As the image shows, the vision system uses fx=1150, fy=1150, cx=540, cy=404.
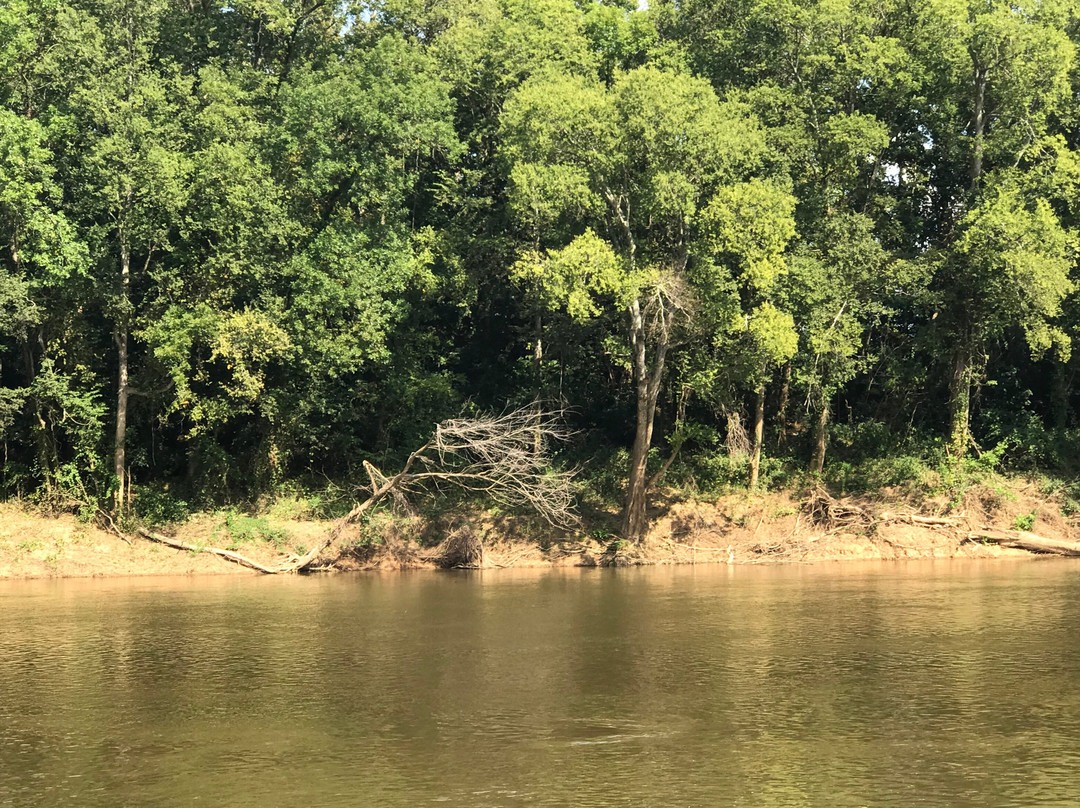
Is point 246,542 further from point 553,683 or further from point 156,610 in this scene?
point 553,683

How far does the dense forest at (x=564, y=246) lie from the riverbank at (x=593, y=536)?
1.53m

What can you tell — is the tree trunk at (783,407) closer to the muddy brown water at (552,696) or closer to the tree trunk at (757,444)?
the tree trunk at (757,444)

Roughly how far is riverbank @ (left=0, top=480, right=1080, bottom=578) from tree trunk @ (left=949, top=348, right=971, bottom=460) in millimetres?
2071

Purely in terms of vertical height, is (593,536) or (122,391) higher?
(122,391)

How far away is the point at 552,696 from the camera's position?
65.6 ft

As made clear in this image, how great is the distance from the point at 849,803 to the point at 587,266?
25.8 m

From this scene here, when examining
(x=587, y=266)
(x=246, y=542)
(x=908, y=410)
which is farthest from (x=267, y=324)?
(x=908, y=410)

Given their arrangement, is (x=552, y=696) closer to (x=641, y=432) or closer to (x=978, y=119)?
(x=641, y=432)

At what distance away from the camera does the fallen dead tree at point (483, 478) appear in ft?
127

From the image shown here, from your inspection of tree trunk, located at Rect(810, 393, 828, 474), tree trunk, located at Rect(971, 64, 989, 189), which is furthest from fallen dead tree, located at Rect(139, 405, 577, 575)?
tree trunk, located at Rect(971, 64, 989, 189)

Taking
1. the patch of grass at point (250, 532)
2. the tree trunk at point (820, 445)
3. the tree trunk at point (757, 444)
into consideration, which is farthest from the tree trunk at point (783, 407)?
the patch of grass at point (250, 532)

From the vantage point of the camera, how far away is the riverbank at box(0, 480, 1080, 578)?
3916 centimetres

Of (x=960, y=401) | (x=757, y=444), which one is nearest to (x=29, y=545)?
(x=757, y=444)

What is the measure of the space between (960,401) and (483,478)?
1800cm
